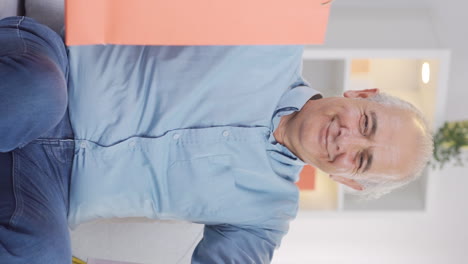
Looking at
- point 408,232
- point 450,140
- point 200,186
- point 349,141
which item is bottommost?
point 408,232

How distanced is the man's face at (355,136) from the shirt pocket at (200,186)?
19 cm

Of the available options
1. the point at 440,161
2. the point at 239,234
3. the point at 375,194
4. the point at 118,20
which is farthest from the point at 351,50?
the point at 118,20

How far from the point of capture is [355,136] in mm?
1273

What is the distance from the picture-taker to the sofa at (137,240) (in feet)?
4.87

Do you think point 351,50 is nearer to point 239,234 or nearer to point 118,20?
point 239,234

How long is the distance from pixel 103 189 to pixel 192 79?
1.03ft

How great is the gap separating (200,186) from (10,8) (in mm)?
563

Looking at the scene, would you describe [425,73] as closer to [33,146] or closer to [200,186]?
[200,186]

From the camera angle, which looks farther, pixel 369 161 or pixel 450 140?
pixel 450 140

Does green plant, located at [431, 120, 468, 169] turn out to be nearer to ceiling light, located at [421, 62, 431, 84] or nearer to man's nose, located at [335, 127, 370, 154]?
ceiling light, located at [421, 62, 431, 84]

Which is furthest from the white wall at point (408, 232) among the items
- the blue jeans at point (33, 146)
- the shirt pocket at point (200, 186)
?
the blue jeans at point (33, 146)

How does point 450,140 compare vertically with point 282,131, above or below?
below

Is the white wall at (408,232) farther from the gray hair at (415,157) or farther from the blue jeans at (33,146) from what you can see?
the blue jeans at (33,146)

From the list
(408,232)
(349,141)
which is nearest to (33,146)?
(349,141)
